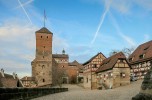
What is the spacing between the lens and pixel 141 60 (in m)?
39.8

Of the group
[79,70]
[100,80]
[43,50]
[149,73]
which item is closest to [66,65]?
[79,70]

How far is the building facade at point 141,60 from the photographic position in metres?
38.2

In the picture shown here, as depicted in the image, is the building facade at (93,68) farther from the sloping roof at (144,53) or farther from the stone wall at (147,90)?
the stone wall at (147,90)

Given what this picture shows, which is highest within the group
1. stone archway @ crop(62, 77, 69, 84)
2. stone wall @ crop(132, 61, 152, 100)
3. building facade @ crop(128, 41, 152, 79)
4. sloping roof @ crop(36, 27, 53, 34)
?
sloping roof @ crop(36, 27, 53, 34)

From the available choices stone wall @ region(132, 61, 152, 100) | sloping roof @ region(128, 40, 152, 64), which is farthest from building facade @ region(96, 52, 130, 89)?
stone wall @ region(132, 61, 152, 100)

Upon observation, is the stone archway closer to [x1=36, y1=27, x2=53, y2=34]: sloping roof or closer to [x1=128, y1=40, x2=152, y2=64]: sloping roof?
[x1=36, y1=27, x2=53, y2=34]: sloping roof

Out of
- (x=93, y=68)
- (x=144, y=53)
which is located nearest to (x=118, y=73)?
(x=144, y=53)

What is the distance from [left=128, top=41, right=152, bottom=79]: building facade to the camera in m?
38.2

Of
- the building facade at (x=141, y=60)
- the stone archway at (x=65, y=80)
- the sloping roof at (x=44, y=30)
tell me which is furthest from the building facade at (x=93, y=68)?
the stone archway at (x=65, y=80)

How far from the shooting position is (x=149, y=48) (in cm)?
4038

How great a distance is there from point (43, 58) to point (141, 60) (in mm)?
31193

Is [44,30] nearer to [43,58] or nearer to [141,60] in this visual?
[43,58]

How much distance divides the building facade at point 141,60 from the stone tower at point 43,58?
26168mm

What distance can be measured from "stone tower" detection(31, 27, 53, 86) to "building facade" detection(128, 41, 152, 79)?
26.2 meters
